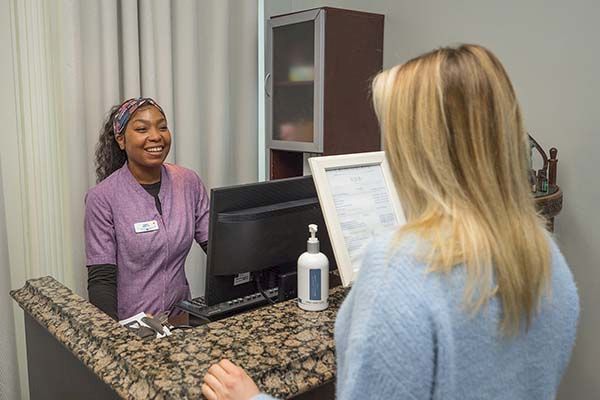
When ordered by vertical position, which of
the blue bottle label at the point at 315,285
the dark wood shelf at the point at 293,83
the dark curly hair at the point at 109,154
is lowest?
the blue bottle label at the point at 315,285

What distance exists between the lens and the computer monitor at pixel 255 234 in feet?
4.72

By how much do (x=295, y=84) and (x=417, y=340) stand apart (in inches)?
91.9

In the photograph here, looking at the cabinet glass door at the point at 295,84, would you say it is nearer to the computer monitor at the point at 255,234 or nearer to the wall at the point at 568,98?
the wall at the point at 568,98

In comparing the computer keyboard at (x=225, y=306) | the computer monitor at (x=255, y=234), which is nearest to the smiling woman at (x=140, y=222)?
the computer keyboard at (x=225, y=306)

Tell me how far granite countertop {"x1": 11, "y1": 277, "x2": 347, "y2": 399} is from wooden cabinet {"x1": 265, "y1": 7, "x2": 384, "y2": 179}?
159 cm

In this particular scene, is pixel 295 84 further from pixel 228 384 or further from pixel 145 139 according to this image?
pixel 228 384

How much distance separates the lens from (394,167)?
81 centimetres

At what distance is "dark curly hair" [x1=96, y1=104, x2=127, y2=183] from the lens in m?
2.23

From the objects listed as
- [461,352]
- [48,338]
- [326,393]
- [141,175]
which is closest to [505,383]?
[461,352]

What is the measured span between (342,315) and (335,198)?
0.58 metres

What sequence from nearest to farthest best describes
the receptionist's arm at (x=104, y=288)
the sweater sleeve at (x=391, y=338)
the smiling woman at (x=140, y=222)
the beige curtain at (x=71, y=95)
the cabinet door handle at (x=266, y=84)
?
the sweater sleeve at (x=391, y=338) < the receptionist's arm at (x=104, y=288) < the smiling woman at (x=140, y=222) < the beige curtain at (x=71, y=95) < the cabinet door handle at (x=266, y=84)

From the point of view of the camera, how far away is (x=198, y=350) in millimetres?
1099

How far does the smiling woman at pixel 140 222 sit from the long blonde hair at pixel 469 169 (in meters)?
1.40

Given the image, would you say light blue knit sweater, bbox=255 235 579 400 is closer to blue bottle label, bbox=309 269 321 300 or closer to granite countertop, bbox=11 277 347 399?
granite countertop, bbox=11 277 347 399
